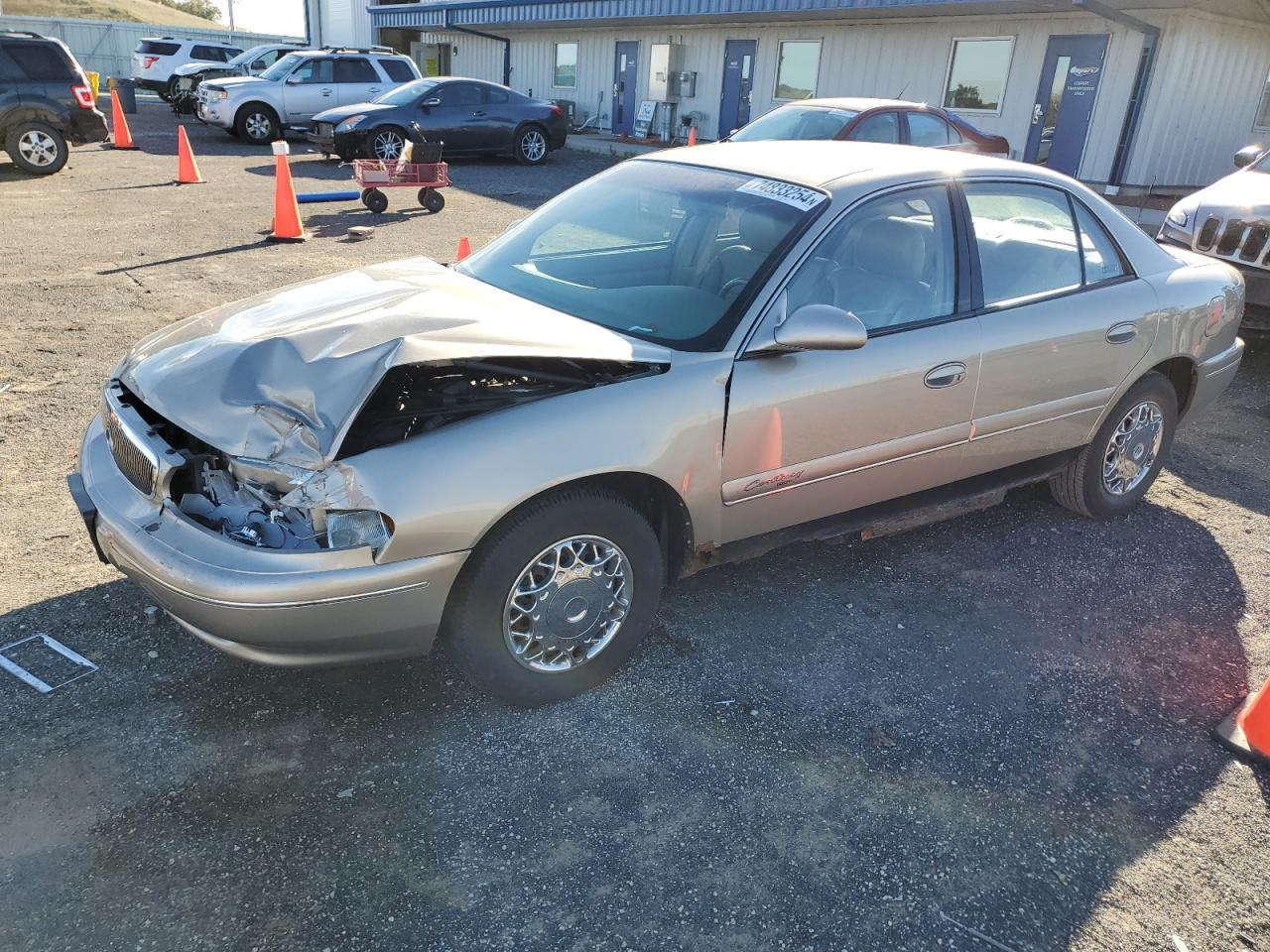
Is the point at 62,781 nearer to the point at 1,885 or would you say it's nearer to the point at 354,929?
the point at 1,885

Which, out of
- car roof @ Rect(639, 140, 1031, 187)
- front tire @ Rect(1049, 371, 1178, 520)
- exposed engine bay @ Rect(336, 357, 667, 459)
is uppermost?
car roof @ Rect(639, 140, 1031, 187)

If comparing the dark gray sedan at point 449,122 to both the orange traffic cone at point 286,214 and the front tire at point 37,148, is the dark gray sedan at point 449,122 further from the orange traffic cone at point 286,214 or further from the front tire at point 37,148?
the orange traffic cone at point 286,214

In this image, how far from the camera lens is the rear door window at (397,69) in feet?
62.0

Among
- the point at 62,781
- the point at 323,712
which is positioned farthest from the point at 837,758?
the point at 62,781

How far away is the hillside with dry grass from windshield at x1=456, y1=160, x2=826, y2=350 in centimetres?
6614

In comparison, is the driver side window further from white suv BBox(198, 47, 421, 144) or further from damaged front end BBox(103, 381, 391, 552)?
white suv BBox(198, 47, 421, 144)

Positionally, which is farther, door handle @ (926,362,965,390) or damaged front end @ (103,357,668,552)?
door handle @ (926,362,965,390)

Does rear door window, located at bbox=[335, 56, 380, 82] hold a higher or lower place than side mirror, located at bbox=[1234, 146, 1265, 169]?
lower

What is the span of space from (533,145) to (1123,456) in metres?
15.3

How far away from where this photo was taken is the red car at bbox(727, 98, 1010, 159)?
1034 centimetres

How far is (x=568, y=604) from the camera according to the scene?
2977 mm

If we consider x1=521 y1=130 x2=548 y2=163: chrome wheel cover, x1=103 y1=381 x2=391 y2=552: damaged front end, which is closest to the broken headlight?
x1=103 y1=381 x2=391 y2=552: damaged front end

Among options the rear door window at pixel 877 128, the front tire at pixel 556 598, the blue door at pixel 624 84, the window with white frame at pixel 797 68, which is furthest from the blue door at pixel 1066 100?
the front tire at pixel 556 598

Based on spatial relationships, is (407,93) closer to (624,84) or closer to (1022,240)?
(624,84)
